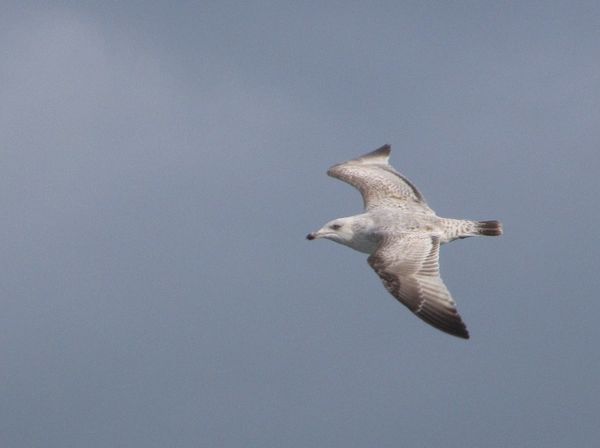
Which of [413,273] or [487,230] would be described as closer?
[413,273]

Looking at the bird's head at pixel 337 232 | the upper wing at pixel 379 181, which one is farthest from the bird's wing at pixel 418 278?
the upper wing at pixel 379 181

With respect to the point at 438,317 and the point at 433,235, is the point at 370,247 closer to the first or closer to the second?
the point at 433,235

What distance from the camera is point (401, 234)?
29.8 m

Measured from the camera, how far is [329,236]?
103ft

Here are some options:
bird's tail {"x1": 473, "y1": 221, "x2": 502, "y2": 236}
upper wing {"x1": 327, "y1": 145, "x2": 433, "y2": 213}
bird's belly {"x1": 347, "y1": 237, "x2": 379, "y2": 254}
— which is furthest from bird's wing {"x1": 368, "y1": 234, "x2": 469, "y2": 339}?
upper wing {"x1": 327, "y1": 145, "x2": 433, "y2": 213}

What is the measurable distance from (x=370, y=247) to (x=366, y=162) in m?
8.22

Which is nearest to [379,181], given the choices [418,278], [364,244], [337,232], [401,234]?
[337,232]

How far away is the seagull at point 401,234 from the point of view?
86.7ft

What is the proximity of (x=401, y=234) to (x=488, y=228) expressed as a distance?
3380 mm

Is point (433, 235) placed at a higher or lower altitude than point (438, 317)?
higher

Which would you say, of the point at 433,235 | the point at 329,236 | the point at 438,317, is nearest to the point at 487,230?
the point at 433,235

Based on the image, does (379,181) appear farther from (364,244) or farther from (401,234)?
(401,234)

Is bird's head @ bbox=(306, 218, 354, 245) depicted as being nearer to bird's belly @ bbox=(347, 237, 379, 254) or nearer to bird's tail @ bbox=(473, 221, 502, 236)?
bird's belly @ bbox=(347, 237, 379, 254)

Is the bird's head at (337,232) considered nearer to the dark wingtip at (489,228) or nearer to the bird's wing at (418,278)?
the bird's wing at (418,278)
